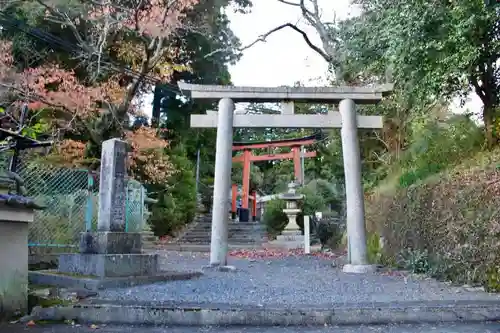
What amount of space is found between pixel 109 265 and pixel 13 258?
2284 millimetres

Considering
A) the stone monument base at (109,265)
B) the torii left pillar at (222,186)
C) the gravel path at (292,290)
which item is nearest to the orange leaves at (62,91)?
the torii left pillar at (222,186)

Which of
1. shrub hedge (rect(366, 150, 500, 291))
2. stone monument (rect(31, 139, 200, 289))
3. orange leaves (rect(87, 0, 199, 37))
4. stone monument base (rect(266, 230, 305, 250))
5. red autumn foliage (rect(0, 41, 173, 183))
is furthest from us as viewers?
stone monument base (rect(266, 230, 305, 250))

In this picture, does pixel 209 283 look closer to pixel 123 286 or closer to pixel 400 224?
pixel 123 286

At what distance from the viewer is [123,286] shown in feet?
22.0

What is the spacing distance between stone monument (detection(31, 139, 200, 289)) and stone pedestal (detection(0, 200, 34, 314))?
1.66 meters

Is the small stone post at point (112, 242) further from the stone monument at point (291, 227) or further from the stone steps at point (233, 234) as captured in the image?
the stone steps at point (233, 234)

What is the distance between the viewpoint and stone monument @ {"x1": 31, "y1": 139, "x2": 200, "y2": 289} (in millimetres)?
6852

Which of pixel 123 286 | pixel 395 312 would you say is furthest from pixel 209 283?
pixel 395 312

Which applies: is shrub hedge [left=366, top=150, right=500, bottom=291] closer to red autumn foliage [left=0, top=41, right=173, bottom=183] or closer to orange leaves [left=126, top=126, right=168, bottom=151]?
orange leaves [left=126, top=126, right=168, bottom=151]

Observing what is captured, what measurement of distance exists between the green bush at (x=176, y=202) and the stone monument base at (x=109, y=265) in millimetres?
11757

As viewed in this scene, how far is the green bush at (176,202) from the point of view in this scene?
63.8 feet

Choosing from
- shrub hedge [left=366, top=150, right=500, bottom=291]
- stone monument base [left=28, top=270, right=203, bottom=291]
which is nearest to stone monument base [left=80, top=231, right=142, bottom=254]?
stone monument base [left=28, top=270, right=203, bottom=291]

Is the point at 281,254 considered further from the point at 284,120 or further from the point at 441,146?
the point at 441,146

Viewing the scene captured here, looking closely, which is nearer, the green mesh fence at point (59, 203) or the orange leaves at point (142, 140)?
the green mesh fence at point (59, 203)
